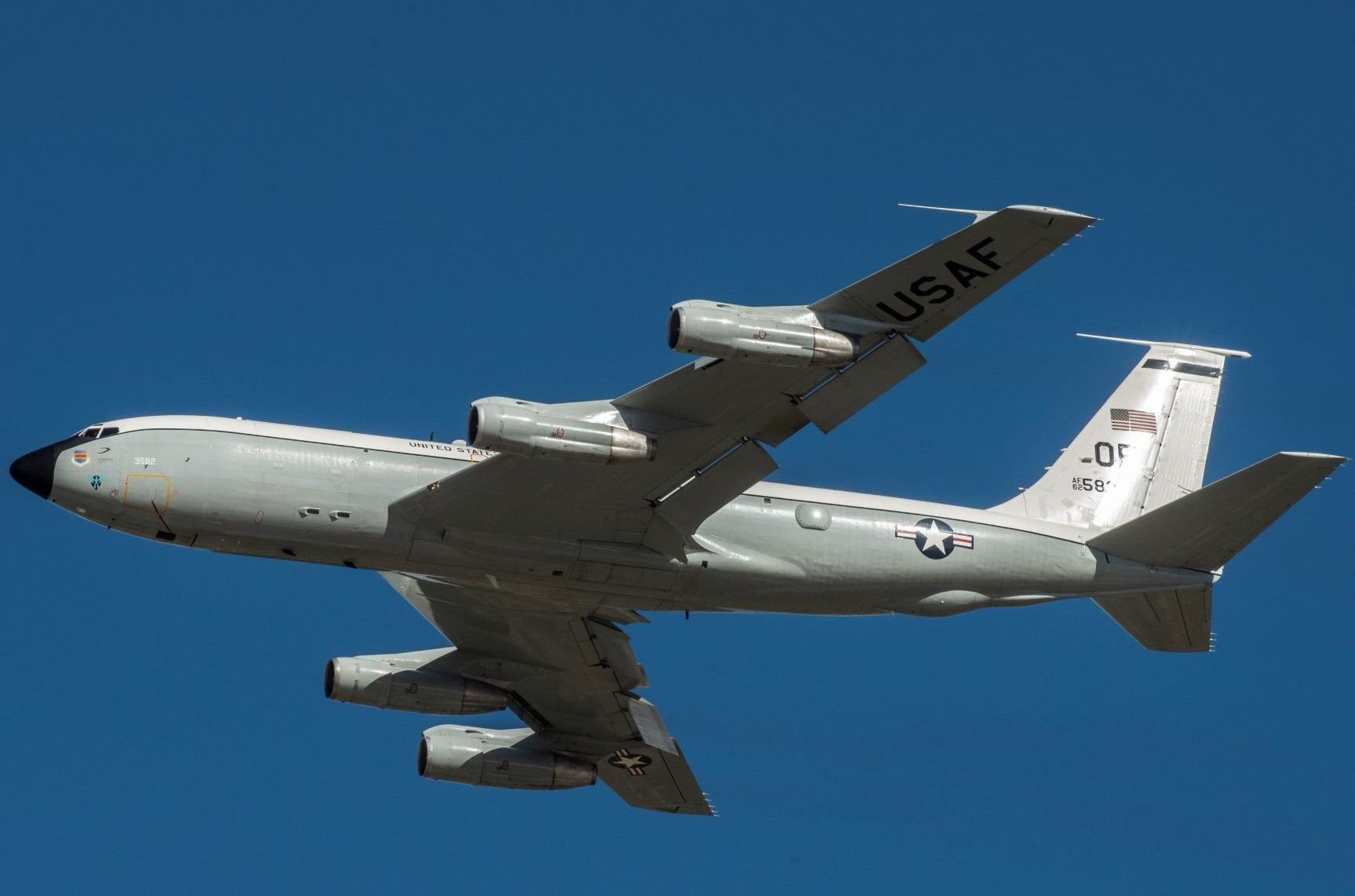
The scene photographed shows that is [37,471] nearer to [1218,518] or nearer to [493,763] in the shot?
[493,763]

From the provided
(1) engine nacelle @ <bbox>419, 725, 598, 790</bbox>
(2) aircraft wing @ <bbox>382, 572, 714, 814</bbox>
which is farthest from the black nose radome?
(1) engine nacelle @ <bbox>419, 725, 598, 790</bbox>

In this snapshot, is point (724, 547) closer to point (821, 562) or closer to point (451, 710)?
point (821, 562)

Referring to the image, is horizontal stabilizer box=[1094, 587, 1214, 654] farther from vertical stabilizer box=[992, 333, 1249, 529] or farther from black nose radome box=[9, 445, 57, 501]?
black nose radome box=[9, 445, 57, 501]

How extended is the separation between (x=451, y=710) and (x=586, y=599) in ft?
18.7

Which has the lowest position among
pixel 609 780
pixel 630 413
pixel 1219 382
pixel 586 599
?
pixel 609 780

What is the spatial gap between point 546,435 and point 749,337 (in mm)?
4052

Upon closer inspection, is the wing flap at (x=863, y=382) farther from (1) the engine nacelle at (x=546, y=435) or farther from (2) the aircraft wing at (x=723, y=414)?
(1) the engine nacelle at (x=546, y=435)

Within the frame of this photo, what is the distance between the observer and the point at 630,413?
34.6m

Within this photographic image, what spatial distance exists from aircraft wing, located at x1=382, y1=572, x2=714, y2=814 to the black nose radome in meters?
8.18

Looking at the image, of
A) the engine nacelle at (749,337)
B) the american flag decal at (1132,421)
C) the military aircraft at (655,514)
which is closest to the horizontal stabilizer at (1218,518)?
the military aircraft at (655,514)

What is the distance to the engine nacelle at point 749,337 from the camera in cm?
3234

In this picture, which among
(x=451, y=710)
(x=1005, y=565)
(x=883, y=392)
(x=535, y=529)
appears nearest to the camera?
(x=883, y=392)

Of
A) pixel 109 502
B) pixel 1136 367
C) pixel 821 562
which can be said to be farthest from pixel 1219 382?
pixel 109 502

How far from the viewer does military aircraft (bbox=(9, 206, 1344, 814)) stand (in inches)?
1313
